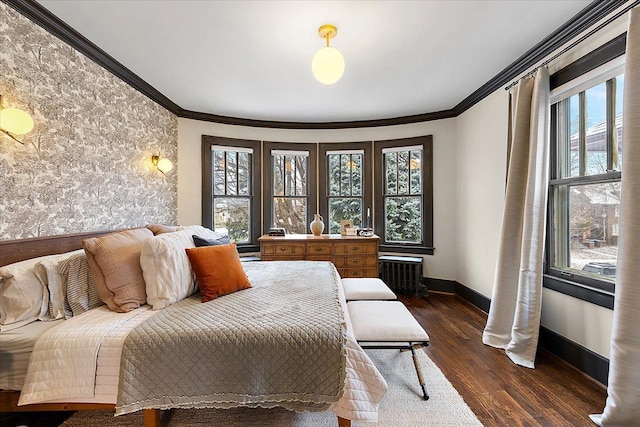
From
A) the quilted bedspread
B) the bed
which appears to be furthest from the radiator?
the quilted bedspread

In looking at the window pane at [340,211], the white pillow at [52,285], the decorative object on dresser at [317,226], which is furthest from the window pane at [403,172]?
the white pillow at [52,285]

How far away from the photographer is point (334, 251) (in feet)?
13.4

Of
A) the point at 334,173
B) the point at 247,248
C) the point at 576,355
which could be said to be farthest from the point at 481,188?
the point at 247,248

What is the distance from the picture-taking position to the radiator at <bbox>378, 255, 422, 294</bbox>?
424 cm

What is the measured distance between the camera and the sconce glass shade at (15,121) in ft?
5.96

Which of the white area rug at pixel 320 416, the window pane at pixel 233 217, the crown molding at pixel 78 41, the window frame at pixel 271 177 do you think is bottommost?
the white area rug at pixel 320 416

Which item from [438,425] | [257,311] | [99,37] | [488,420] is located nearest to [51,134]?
[99,37]

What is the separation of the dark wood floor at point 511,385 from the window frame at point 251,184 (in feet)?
9.23

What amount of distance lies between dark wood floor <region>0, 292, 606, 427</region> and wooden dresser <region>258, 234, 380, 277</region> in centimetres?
132

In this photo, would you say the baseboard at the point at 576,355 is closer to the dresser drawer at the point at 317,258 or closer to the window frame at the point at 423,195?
the window frame at the point at 423,195

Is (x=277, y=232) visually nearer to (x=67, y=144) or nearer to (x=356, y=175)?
(x=356, y=175)

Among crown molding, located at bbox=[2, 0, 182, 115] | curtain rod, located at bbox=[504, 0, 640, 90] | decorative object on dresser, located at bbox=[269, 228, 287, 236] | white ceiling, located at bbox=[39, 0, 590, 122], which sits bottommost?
decorative object on dresser, located at bbox=[269, 228, 287, 236]

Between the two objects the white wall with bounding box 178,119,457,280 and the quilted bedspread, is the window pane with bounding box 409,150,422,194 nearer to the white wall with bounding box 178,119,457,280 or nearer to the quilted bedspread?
the white wall with bounding box 178,119,457,280

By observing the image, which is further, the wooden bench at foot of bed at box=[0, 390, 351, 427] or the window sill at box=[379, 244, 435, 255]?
the window sill at box=[379, 244, 435, 255]
